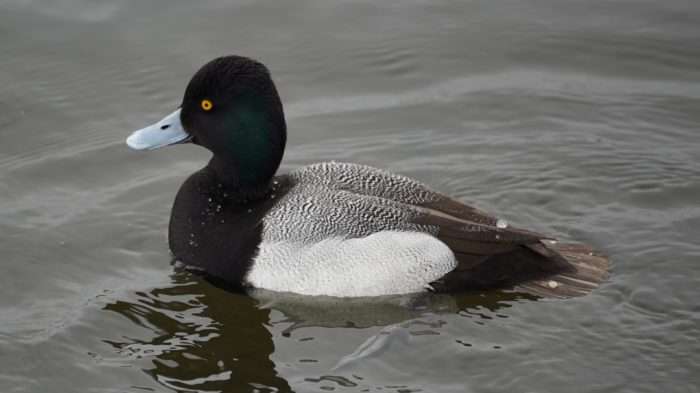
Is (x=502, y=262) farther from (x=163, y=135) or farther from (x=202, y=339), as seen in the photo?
(x=163, y=135)

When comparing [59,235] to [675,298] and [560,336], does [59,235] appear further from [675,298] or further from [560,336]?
[675,298]

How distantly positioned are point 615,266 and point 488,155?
7.15 feet

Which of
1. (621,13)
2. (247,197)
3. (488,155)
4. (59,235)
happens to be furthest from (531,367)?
(621,13)

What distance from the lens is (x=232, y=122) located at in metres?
7.98

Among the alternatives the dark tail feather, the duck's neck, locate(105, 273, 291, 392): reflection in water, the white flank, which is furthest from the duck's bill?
the dark tail feather

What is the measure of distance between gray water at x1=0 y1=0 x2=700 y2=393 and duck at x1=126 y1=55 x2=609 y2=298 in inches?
7.4

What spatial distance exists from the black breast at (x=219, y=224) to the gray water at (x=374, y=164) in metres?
0.24

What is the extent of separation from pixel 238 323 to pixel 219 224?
2.74 ft

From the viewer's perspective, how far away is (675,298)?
7.49 metres

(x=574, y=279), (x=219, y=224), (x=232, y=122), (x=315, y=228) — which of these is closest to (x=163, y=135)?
(x=232, y=122)

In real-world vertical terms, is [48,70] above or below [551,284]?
above

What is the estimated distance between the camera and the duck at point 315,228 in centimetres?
767

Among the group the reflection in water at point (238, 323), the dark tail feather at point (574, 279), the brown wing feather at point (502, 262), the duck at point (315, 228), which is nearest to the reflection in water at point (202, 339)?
the reflection in water at point (238, 323)

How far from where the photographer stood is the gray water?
7.02m
